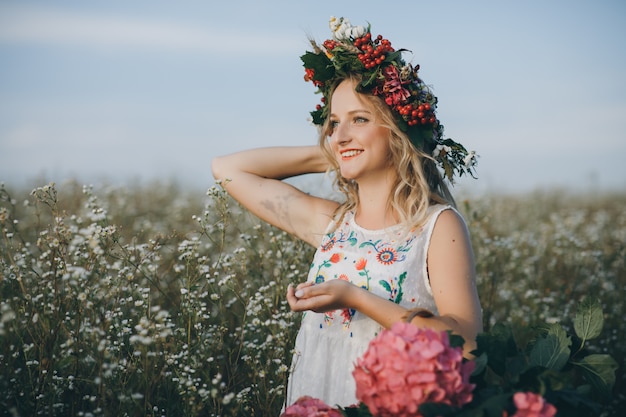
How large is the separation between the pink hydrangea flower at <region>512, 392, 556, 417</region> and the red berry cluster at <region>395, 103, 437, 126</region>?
4.84ft

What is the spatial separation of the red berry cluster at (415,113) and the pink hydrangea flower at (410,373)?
1.29 metres

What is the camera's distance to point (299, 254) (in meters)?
3.75

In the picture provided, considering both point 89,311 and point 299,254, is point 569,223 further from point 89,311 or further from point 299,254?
point 89,311

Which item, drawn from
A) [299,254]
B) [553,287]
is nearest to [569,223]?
[553,287]

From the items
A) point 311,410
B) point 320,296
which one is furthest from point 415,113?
point 311,410

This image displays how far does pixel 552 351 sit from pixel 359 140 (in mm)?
1242

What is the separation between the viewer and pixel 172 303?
10.7 ft

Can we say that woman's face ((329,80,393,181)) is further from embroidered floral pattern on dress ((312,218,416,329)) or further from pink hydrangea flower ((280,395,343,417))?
pink hydrangea flower ((280,395,343,417))

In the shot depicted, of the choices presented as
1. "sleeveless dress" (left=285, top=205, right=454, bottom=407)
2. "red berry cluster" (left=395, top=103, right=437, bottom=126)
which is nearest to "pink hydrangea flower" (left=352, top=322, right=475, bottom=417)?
"sleeveless dress" (left=285, top=205, right=454, bottom=407)

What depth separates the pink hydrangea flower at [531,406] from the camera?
1.67 m

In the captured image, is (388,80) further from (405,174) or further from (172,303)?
(172,303)

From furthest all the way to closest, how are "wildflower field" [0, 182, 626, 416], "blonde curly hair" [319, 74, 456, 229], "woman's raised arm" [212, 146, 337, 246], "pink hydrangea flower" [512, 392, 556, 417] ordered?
"woman's raised arm" [212, 146, 337, 246]
"blonde curly hair" [319, 74, 456, 229]
"wildflower field" [0, 182, 626, 416]
"pink hydrangea flower" [512, 392, 556, 417]

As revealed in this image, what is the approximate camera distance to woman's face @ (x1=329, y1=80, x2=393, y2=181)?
2.82m

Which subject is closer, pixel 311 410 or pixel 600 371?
pixel 311 410
